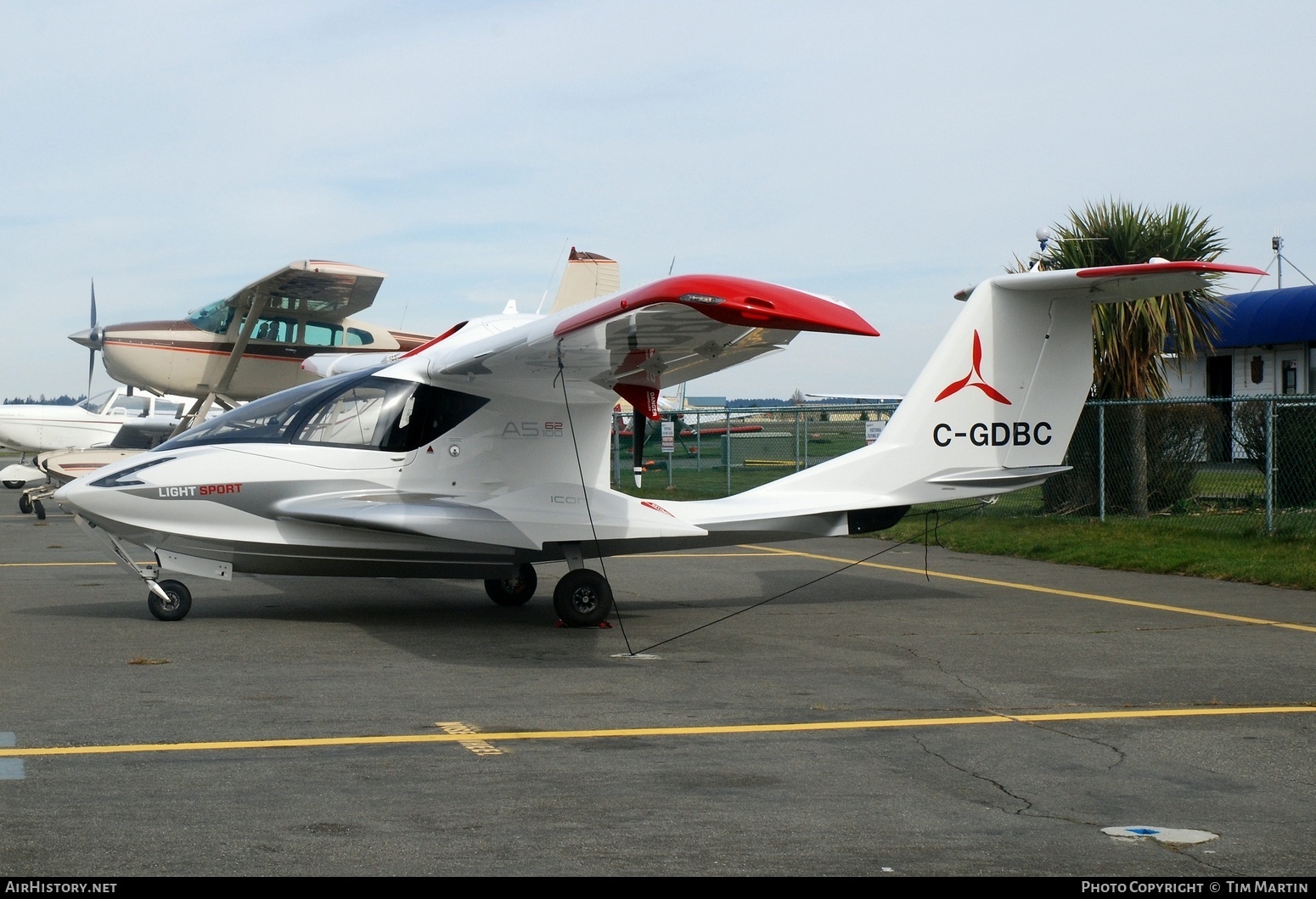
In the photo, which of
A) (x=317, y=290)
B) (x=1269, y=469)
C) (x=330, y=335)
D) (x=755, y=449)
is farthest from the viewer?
(x=755, y=449)

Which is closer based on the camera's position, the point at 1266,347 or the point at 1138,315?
the point at 1138,315

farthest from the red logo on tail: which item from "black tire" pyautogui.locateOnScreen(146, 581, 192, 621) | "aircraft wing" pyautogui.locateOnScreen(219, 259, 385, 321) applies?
"aircraft wing" pyautogui.locateOnScreen(219, 259, 385, 321)

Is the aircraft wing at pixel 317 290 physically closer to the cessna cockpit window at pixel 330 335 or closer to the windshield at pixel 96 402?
the cessna cockpit window at pixel 330 335

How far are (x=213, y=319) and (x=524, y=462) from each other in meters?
15.0

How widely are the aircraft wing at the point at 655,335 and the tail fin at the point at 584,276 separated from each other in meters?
14.8

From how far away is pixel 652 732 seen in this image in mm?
6559

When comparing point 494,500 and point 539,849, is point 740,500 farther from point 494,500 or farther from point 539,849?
point 539,849

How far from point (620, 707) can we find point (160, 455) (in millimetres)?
5278

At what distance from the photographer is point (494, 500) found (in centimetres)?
1055

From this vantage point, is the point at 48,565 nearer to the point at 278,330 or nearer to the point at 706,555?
the point at 706,555

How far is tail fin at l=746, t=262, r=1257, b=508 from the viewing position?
37.9 feet

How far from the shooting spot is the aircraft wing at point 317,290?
21406 mm

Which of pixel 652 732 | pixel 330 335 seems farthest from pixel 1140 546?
pixel 330 335

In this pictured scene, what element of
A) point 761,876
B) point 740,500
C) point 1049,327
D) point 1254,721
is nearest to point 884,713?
point 1254,721
